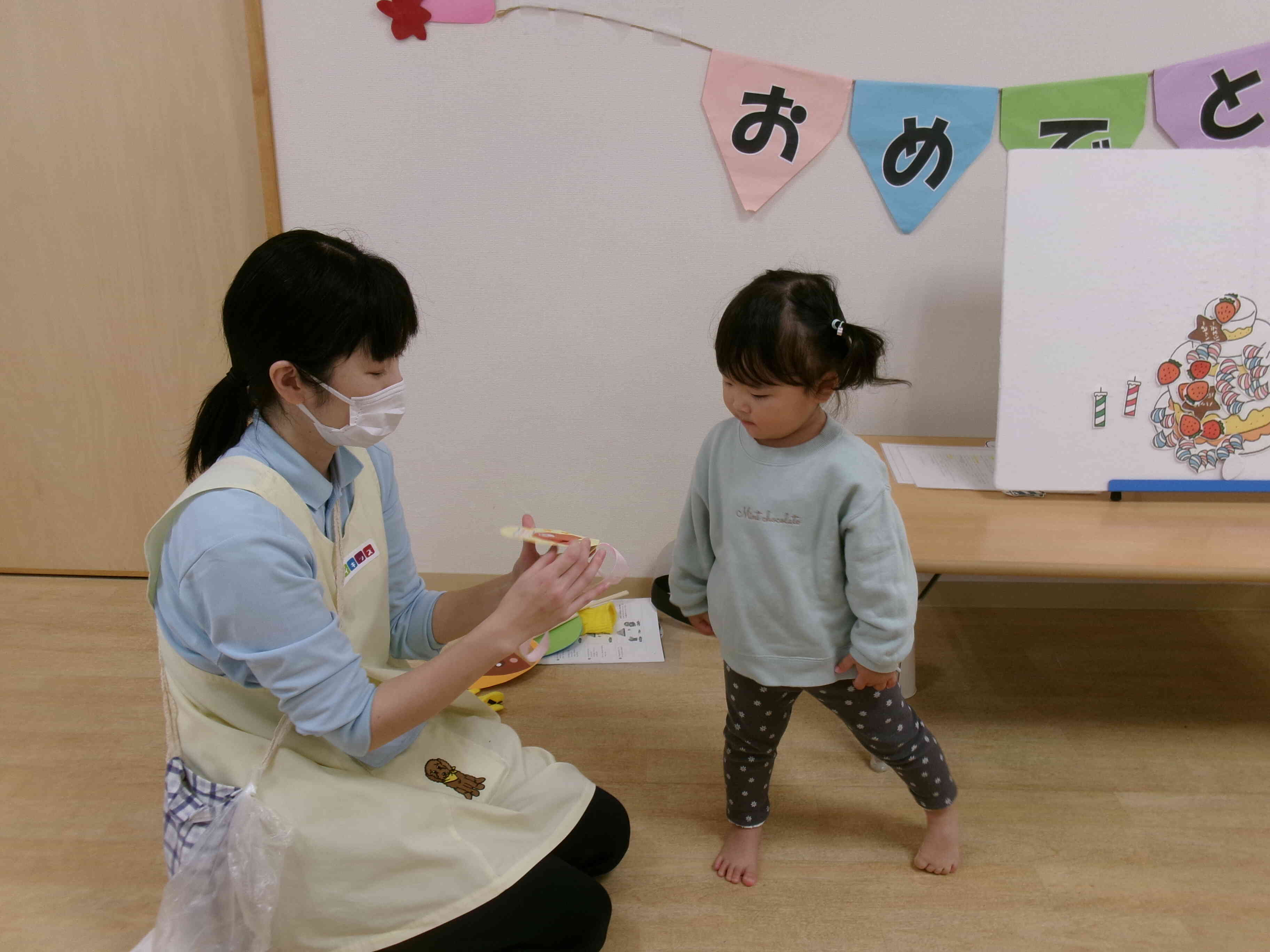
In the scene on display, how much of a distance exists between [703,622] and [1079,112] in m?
1.26

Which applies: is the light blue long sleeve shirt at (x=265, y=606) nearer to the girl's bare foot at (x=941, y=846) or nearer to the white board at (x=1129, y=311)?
the girl's bare foot at (x=941, y=846)

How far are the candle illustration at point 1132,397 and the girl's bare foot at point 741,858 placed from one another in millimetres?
960

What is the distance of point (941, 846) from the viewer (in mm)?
1337

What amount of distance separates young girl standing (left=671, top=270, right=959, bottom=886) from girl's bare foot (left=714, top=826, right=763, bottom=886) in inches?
5.6

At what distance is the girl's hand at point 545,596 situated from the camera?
1000 mm

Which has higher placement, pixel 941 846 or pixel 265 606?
pixel 265 606

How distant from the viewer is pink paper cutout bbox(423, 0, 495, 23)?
175 cm

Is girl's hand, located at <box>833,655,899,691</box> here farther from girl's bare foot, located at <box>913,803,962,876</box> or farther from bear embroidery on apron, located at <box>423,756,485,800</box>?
bear embroidery on apron, located at <box>423,756,485,800</box>

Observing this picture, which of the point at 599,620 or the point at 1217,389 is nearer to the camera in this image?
the point at 1217,389

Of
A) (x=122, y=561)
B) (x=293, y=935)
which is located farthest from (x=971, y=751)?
(x=122, y=561)

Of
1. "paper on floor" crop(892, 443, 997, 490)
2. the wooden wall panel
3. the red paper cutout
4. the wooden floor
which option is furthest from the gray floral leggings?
the wooden wall panel

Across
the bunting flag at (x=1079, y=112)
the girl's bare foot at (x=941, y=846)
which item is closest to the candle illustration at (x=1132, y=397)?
the bunting flag at (x=1079, y=112)

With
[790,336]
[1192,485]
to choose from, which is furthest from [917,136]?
[790,336]

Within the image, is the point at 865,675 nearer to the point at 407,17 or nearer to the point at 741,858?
the point at 741,858
